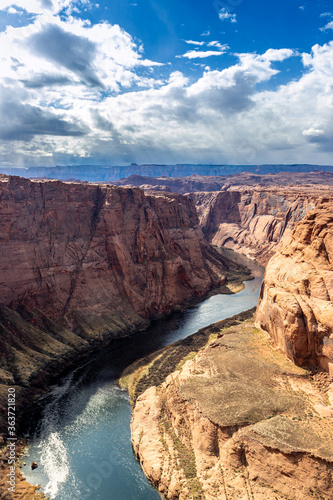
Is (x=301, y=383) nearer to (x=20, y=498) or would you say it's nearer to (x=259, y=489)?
(x=259, y=489)

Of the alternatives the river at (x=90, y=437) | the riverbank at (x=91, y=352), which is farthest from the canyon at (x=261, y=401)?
the riverbank at (x=91, y=352)

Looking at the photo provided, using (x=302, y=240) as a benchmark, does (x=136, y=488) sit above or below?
below

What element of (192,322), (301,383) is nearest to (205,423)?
(301,383)

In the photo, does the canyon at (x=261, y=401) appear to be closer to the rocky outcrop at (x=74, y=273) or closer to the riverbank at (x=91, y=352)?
the riverbank at (x=91, y=352)

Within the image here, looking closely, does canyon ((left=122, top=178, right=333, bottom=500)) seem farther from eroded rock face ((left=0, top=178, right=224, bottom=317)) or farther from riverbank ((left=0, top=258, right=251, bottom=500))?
eroded rock face ((left=0, top=178, right=224, bottom=317))

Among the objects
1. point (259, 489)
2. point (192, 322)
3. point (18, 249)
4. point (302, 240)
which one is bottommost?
point (192, 322)

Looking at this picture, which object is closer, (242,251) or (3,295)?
(3,295)

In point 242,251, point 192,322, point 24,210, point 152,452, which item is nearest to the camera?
point 152,452
